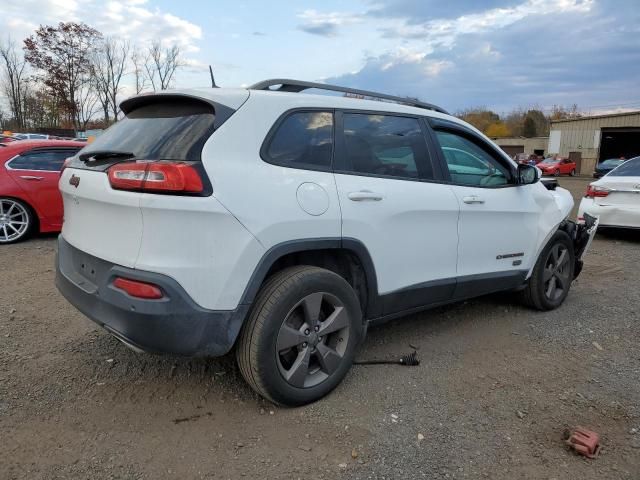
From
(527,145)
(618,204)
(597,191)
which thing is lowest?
(618,204)

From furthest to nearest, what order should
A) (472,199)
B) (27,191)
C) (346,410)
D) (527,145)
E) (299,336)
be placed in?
(527,145) < (27,191) < (472,199) < (346,410) < (299,336)

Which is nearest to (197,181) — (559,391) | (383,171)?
(383,171)

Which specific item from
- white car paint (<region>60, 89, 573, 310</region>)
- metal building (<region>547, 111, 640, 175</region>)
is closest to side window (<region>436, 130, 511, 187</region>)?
white car paint (<region>60, 89, 573, 310</region>)

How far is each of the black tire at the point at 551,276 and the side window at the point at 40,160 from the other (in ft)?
21.1

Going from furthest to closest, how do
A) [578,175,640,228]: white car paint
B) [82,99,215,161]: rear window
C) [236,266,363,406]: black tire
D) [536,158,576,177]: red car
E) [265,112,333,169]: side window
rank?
[536,158,576,177]: red car → [578,175,640,228]: white car paint → [265,112,333,169]: side window → [236,266,363,406]: black tire → [82,99,215,161]: rear window

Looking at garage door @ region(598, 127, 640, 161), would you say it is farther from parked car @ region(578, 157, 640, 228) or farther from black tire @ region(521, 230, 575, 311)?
black tire @ region(521, 230, 575, 311)

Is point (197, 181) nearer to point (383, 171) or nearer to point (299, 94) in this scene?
point (299, 94)

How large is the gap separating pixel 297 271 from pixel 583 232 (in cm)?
374

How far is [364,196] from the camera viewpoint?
3.01 m

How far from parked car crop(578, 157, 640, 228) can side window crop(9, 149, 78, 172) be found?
314 inches

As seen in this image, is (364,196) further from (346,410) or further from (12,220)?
(12,220)

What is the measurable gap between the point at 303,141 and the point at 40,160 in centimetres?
581

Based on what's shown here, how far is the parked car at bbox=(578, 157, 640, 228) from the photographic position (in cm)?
779

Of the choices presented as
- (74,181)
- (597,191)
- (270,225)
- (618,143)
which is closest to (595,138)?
(618,143)
